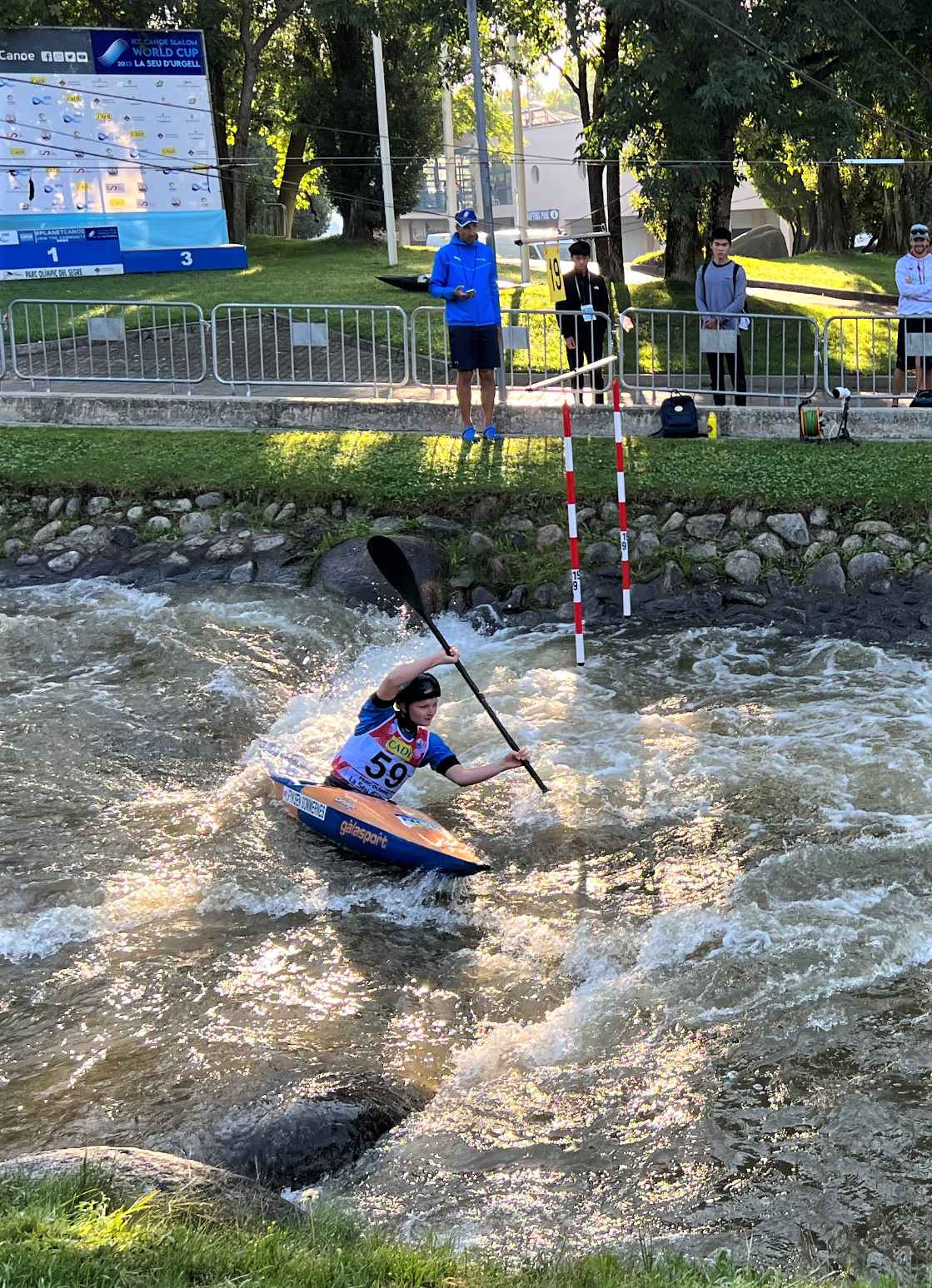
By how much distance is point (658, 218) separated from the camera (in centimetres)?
1970

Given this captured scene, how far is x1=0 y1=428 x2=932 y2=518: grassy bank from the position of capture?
11188 mm

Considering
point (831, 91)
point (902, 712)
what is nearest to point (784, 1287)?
point (902, 712)

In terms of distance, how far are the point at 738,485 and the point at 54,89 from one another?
1474 cm

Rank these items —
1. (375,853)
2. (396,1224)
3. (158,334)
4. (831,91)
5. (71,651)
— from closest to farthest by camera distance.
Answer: (396,1224)
(375,853)
(71,651)
(831,91)
(158,334)

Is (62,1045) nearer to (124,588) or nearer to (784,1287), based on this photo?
(784,1287)

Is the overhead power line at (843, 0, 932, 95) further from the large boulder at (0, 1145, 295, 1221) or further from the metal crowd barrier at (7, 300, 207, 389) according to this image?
the large boulder at (0, 1145, 295, 1221)

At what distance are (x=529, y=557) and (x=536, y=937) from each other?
523cm

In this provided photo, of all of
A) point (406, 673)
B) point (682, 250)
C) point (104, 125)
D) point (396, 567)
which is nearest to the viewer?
point (406, 673)

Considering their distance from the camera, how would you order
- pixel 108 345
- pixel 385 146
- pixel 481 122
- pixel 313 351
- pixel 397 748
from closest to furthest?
pixel 397 748, pixel 481 122, pixel 108 345, pixel 313 351, pixel 385 146

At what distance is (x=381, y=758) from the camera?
763 cm

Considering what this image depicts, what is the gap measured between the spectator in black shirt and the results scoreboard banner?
412 inches

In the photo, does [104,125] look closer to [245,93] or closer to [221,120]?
[245,93]

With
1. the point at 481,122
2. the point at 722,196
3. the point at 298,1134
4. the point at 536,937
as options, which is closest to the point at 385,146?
the point at 722,196

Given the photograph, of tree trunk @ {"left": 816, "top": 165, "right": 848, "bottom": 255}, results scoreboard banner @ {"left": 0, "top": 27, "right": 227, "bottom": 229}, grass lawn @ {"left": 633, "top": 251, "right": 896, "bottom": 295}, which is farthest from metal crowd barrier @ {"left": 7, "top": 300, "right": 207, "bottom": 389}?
tree trunk @ {"left": 816, "top": 165, "right": 848, "bottom": 255}
